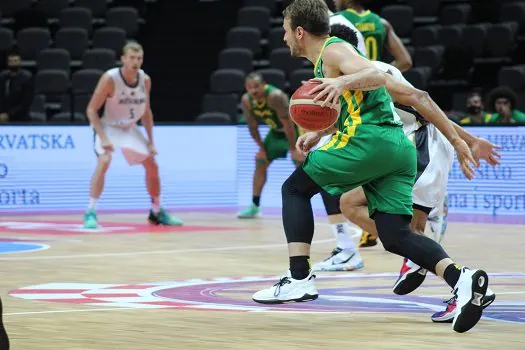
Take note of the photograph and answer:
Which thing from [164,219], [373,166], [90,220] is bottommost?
[164,219]

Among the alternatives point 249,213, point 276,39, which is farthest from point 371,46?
point 276,39

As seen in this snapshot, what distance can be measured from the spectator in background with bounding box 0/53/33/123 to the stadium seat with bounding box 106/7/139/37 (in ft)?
13.0

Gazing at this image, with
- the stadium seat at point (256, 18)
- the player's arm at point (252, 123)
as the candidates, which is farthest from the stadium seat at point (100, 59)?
the player's arm at point (252, 123)

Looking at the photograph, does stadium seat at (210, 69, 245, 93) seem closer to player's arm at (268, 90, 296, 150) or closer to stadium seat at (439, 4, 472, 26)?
stadium seat at (439, 4, 472, 26)

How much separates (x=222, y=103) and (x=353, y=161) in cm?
1265

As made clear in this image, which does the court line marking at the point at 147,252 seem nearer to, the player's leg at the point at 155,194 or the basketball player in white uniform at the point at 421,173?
the player's leg at the point at 155,194

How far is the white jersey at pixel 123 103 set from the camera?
1298 centimetres

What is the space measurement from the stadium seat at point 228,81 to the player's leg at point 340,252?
31.9ft

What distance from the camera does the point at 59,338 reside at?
17.6 ft

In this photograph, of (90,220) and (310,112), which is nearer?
(310,112)

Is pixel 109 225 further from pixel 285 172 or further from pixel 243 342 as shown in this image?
pixel 243 342

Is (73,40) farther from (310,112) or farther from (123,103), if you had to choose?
(310,112)

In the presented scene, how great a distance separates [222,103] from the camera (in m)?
18.5

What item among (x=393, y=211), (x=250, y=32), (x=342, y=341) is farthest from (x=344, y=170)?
(x=250, y=32)
